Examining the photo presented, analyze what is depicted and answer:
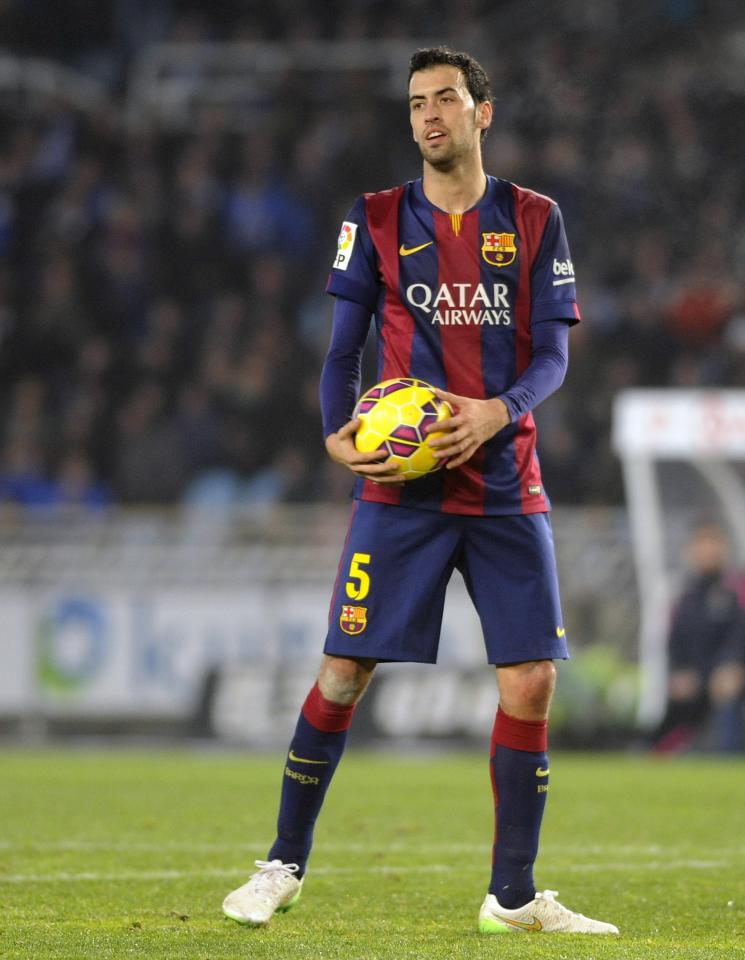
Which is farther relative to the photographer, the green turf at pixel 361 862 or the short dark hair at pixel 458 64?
the short dark hair at pixel 458 64

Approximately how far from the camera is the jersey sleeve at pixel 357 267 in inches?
181

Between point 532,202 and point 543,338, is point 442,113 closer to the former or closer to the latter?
point 532,202

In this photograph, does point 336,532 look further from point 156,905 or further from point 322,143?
point 156,905

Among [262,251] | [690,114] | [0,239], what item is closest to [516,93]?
[690,114]

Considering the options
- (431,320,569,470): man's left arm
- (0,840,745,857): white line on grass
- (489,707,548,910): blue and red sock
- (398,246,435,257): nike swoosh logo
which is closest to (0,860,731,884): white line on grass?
(0,840,745,857): white line on grass

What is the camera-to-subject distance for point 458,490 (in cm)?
448

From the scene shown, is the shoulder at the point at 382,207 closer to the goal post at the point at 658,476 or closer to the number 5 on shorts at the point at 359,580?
the number 5 on shorts at the point at 359,580

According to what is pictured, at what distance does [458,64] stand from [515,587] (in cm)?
134

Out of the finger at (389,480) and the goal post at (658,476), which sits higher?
the finger at (389,480)

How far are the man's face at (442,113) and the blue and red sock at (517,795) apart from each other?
1.45 m

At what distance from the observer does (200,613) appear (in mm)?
12281

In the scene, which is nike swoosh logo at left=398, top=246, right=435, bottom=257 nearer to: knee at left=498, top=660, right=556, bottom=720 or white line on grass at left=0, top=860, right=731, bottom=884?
knee at left=498, top=660, right=556, bottom=720

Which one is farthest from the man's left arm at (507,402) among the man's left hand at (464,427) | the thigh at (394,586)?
the thigh at (394,586)

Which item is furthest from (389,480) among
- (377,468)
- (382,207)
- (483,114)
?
(483,114)
